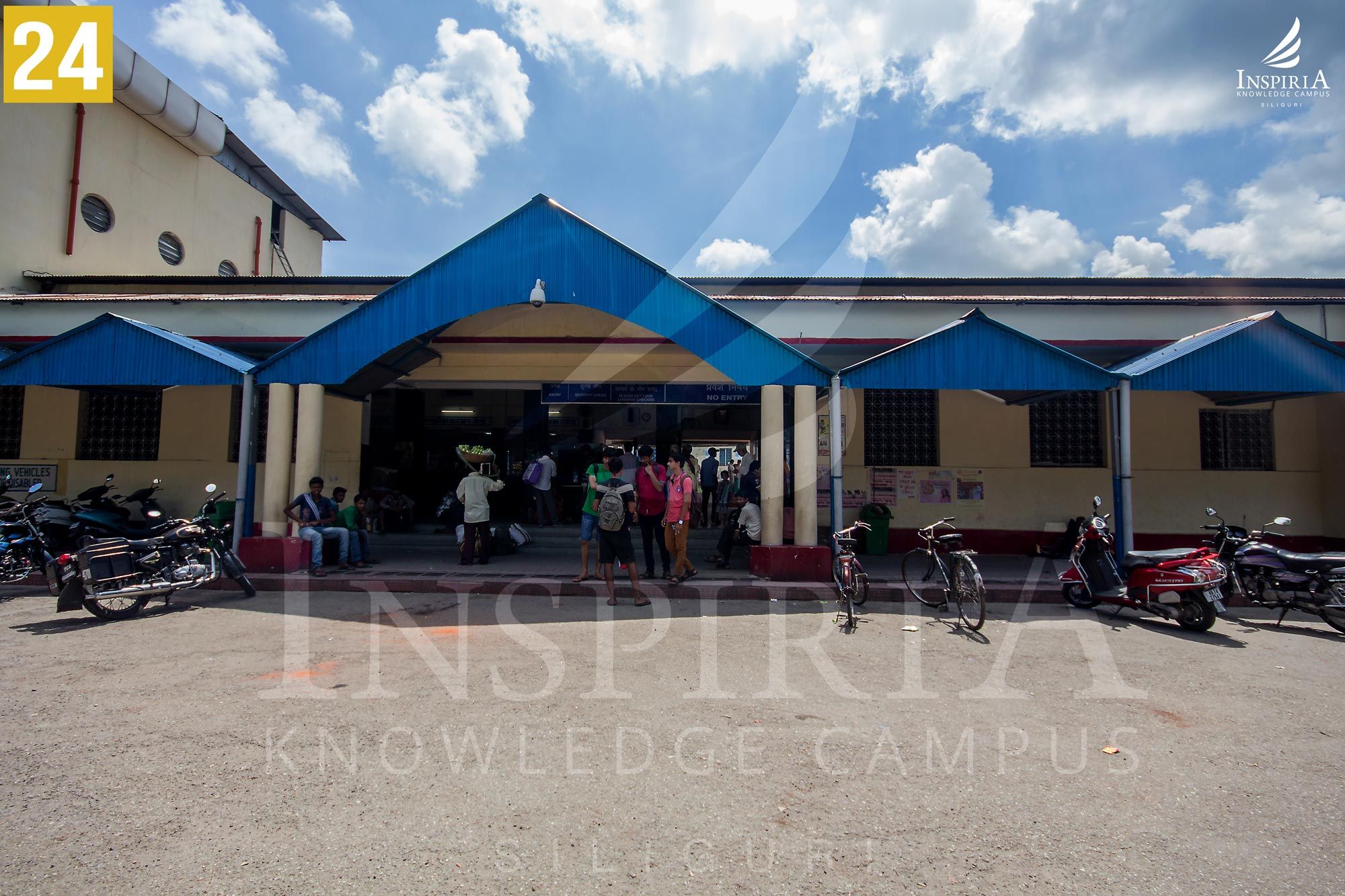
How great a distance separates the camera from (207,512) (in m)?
8.27

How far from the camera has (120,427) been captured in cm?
1272

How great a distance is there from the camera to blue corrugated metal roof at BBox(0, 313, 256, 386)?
919 cm

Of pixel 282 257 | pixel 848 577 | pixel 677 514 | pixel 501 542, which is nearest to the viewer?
pixel 848 577

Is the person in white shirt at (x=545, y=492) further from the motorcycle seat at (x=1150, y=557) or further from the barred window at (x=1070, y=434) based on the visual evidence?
the motorcycle seat at (x=1150, y=557)

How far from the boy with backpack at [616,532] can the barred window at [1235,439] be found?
1052 cm

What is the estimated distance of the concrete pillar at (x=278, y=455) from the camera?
9.39 meters

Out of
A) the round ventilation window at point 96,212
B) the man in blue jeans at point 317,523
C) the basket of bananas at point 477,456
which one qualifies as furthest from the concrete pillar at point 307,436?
Answer: the round ventilation window at point 96,212

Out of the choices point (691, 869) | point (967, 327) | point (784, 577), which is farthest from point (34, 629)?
point (967, 327)

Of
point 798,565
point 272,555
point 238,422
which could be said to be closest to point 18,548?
point 272,555

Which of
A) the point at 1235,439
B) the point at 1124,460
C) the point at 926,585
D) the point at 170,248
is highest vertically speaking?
the point at 170,248

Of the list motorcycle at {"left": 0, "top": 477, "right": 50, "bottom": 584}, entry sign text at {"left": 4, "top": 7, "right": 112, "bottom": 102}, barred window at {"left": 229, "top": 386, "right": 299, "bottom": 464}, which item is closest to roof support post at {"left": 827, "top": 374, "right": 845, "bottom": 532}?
motorcycle at {"left": 0, "top": 477, "right": 50, "bottom": 584}

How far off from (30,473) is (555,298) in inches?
451

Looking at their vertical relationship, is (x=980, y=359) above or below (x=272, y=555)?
above

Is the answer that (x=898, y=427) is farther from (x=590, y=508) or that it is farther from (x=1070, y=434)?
(x=590, y=508)
